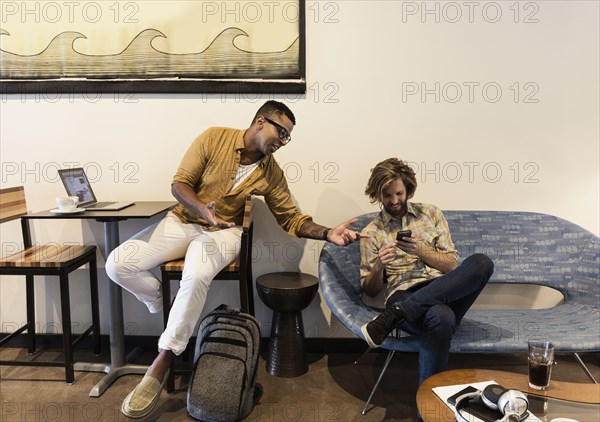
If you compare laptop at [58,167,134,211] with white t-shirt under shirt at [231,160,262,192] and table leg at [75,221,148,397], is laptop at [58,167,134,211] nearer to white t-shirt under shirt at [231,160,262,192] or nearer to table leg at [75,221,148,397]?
table leg at [75,221,148,397]

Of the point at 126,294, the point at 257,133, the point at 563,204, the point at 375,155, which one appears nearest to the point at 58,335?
the point at 126,294

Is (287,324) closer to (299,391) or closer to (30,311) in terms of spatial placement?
(299,391)

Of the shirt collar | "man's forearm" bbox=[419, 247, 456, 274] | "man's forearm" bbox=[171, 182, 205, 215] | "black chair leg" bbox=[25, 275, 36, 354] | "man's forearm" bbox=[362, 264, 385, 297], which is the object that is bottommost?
Answer: "black chair leg" bbox=[25, 275, 36, 354]

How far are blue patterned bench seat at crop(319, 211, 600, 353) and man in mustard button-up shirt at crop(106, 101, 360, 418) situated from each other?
0.82 ft

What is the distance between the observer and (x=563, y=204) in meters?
2.83

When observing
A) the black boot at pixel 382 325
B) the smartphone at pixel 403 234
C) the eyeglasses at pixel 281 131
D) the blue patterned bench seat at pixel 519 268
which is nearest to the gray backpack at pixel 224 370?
the blue patterned bench seat at pixel 519 268

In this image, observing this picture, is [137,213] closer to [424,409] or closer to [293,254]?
[293,254]

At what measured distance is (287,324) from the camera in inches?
101

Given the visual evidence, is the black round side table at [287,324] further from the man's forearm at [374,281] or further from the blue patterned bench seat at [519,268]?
the man's forearm at [374,281]

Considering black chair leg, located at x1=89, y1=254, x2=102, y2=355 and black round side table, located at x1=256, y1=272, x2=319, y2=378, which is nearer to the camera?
black round side table, located at x1=256, y1=272, x2=319, y2=378

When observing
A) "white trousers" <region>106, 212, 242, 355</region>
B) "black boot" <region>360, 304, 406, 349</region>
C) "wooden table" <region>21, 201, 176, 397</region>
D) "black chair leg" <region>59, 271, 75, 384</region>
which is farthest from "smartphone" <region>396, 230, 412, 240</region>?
"black chair leg" <region>59, 271, 75, 384</region>

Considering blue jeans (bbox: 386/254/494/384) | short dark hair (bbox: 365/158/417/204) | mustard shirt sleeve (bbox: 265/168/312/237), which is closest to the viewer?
blue jeans (bbox: 386/254/494/384)

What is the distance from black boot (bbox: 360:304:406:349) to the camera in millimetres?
2018

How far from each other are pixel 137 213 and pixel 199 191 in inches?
13.3
